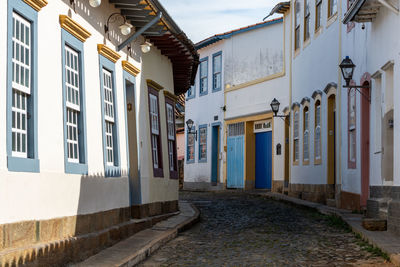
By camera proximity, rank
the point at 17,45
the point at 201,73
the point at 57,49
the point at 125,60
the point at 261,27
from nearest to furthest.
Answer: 1. the point at 17,45
2. the point at 57,49
3. the point at 125,60
4. the point at 261,27
5. the point at 201,73

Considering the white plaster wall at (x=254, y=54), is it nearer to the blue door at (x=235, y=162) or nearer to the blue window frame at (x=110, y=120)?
the blue door at (x=235, y=162)

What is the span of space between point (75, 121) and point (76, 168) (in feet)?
2.19

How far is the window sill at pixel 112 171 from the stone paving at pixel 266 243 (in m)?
1.38

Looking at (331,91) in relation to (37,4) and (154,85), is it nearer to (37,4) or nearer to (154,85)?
(154,85)

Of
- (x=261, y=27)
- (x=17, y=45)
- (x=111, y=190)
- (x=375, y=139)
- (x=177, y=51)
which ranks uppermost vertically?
(x=261, y=27)

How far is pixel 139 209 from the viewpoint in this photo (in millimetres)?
12195

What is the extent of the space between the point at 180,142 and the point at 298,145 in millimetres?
15031

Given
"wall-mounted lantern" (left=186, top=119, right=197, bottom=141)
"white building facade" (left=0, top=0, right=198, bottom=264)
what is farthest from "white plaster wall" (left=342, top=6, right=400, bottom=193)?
"wall-mounted lantern" (left=186, top=119, right=197, bottom=141)

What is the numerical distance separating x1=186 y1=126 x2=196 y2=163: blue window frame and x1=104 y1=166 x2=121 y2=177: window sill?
816 inches

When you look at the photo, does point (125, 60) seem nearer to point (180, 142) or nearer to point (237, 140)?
point (237, 140)

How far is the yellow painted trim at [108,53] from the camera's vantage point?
10006 mm

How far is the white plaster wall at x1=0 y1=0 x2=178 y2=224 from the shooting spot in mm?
6570

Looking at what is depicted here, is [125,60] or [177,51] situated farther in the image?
[177,51]

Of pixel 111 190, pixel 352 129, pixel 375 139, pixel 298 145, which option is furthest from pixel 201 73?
pixel 111 190
